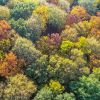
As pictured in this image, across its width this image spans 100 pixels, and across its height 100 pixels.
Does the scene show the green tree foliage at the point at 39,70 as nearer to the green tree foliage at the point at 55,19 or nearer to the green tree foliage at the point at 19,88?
the green tree foliage at the point at 19,88

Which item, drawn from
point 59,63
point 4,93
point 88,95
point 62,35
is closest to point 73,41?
point 62,35

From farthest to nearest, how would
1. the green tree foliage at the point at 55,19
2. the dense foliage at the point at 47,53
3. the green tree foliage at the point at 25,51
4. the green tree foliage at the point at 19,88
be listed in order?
the green tree foliage at the point at 55,19, the green tree foliage at the point at 25,51, the dense foliage at the point at 47,53, the green tree foliage at the point at 19,88

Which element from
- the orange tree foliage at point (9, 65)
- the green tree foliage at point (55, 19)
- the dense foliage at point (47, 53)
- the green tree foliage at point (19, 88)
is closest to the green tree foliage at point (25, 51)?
the dense foliage at point (47, 53)

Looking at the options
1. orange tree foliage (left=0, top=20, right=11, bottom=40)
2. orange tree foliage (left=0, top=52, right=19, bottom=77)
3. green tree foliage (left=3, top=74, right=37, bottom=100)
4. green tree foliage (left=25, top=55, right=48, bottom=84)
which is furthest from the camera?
orange tree foliage (left=0, top=20, right=11, bottom=40)

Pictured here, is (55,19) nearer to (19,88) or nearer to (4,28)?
(4,28)

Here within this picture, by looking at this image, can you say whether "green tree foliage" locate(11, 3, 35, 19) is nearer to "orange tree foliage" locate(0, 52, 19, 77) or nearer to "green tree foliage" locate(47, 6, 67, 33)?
"green tree foliage" locate(47, 6, 67, 33)

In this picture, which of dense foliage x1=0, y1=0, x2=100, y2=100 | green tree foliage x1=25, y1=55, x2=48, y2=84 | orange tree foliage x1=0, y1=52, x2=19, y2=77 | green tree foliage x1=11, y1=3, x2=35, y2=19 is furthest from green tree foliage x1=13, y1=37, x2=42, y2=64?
green tree foliage x1=11, y1=3, x2=35, y2=19

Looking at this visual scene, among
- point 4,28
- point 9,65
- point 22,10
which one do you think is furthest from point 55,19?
point 9,65

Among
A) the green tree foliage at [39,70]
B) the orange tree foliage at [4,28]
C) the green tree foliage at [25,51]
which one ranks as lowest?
the green tree foliage at [39,70]
